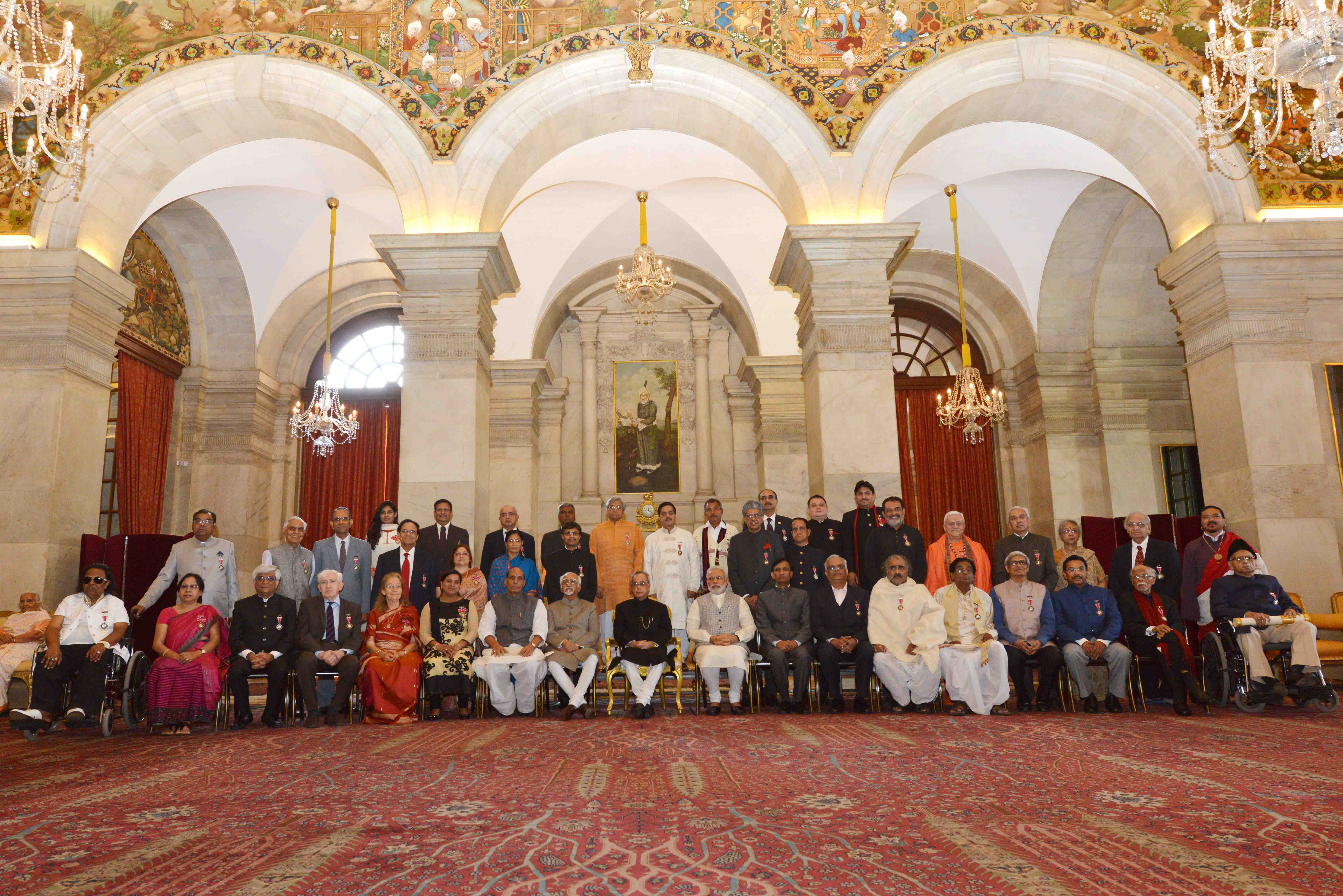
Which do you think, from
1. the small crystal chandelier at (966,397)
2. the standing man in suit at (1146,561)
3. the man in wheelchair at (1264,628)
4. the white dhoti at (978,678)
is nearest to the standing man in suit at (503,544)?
the white dhoti at (978,678)

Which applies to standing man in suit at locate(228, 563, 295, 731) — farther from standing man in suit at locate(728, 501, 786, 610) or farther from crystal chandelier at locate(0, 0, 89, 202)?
standing man in suit at locate(728, 501, 786, 610)

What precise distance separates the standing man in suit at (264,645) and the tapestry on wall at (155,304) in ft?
16.8

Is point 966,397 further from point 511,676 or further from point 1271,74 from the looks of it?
point 511,676

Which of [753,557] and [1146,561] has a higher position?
[753,557]

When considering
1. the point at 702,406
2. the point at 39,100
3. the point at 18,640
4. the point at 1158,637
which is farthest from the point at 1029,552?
the point at 702,406

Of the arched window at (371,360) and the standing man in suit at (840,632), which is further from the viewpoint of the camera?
the arched window at (371,360)

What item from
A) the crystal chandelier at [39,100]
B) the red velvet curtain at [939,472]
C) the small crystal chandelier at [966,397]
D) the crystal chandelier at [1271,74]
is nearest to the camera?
the crystal chandelier at [1271,74]

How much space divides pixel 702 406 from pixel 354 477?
5.07m

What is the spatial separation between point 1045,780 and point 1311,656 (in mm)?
3416

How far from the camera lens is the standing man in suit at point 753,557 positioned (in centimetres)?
690

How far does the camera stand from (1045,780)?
3391 mm

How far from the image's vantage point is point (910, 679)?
615cm

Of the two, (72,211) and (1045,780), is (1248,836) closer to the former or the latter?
(1045,780)

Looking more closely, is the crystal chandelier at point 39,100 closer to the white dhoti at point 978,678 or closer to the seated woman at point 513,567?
the seated woman at point 513,567
